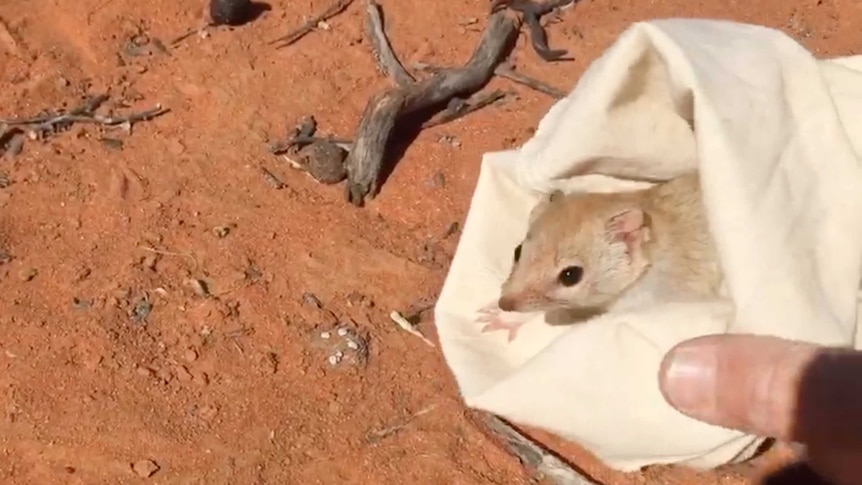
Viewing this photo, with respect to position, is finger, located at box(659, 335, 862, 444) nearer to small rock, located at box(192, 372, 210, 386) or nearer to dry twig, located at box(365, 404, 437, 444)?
dry twig, located at box(365, 404, 437, 444)

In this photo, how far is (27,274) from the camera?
11.4 feet

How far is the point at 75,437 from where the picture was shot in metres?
3.08

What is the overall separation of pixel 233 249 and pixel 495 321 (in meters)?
0.97

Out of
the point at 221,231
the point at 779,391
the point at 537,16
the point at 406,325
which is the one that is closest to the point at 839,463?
the point at 779,391

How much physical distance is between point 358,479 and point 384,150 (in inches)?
48.0

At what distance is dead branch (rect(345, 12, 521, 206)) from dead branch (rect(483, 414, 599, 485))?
0.97m

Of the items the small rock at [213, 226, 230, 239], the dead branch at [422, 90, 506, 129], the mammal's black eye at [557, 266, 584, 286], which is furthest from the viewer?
the dead branch at [422, 90, 506, 129]

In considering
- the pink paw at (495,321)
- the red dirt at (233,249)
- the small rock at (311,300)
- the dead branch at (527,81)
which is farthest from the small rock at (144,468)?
the dead branch at (527,81)

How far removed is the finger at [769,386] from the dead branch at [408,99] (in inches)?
73.3

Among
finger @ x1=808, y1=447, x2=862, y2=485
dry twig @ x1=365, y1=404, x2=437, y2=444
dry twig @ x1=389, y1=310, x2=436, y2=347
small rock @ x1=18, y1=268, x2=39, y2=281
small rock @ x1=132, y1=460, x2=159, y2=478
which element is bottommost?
small rock @ x1=132, y1=460, x2=159, y2=478

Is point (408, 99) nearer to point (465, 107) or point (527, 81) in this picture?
point (465, 107)

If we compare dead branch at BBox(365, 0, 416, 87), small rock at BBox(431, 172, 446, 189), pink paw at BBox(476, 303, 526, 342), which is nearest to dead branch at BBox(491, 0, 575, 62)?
dead branch at BBox(365, 0, 416, 87)

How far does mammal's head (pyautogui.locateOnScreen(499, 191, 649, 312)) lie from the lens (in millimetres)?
3008

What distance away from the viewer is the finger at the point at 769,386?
180cm
